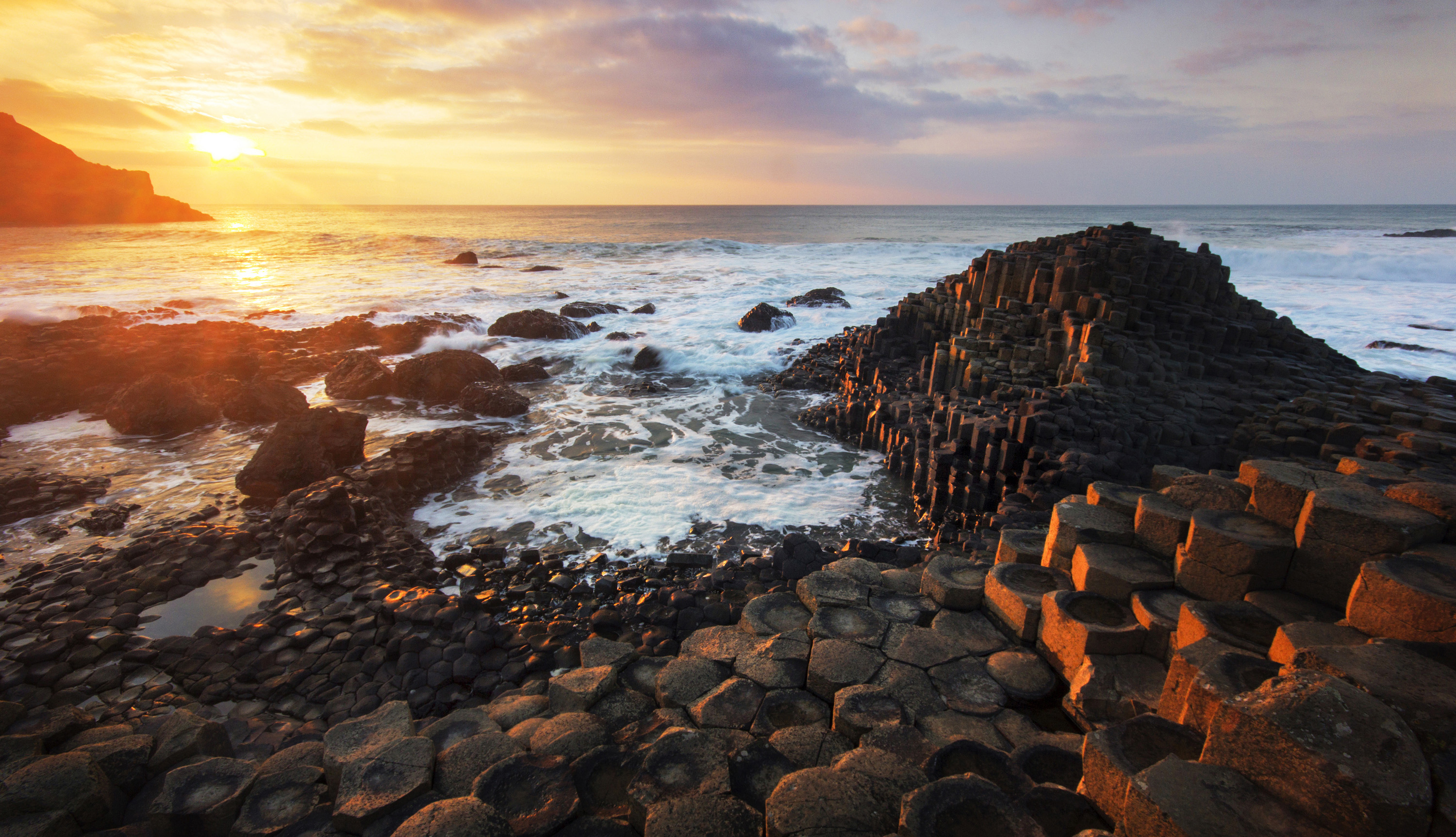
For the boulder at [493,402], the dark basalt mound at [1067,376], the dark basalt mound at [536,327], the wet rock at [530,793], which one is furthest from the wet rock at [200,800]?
the dark basalt mound at [536,327]

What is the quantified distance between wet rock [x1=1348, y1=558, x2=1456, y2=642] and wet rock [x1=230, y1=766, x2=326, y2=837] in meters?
5.30

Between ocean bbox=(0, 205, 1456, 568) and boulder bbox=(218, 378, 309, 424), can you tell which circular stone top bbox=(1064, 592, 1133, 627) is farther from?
boulder bbox=(218, 378, 309, 424)

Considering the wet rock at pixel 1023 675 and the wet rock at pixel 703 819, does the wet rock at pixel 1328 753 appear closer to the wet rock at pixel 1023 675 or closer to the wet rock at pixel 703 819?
the wet rock at pixel 1023 675

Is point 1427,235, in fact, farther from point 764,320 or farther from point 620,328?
point 620,328

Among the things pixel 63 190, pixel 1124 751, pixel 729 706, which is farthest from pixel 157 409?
pixel 63 190

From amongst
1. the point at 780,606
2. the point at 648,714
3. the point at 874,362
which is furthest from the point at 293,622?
the point at 874,362

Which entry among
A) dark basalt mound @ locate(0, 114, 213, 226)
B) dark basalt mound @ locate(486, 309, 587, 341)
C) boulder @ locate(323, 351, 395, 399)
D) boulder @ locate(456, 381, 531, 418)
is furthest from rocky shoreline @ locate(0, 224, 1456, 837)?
dark basalt mound @ locate(0, 114, 213, 226)

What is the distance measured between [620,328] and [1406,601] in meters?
18.9

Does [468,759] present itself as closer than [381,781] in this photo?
No

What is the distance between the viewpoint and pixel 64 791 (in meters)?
3.01

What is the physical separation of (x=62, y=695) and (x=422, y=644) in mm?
2786

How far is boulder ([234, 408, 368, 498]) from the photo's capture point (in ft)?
26.9

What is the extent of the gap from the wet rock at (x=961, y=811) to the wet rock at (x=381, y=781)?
8.11ft

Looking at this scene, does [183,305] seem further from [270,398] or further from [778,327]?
[778,327]
